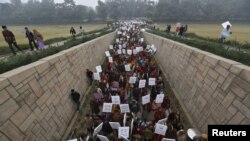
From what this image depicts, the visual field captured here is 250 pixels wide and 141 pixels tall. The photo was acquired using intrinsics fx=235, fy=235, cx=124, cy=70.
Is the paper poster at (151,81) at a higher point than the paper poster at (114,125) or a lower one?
higher

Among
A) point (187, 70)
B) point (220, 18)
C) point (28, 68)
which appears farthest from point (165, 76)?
point (220, 18)

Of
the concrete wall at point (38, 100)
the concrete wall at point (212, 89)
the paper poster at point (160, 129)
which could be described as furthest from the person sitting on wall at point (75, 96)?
the concrete wall at point (212, 89)

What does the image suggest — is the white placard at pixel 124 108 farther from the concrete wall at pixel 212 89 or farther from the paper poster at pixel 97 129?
the concrete wall at pixel 212 89

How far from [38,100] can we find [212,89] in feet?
20.6

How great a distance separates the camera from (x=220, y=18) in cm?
8106

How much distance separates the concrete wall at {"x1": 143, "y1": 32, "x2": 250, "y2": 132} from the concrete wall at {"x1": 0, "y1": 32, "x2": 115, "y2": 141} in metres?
5.67

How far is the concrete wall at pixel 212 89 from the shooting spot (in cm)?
675

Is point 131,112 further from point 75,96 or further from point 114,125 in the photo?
point 75,96

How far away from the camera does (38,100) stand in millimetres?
8188

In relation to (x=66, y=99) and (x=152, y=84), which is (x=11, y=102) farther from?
(x=152, y=84)

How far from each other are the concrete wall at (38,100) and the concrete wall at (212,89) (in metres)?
5.67

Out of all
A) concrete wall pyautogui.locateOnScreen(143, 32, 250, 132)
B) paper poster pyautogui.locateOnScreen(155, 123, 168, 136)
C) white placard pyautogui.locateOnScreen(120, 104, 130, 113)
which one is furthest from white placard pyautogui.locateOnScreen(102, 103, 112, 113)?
concrete wall pyautogui.locateOnScreen(143, 32, 250, 132)

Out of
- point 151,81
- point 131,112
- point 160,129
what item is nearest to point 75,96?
point 131,112

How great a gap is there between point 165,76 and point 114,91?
6.80m
